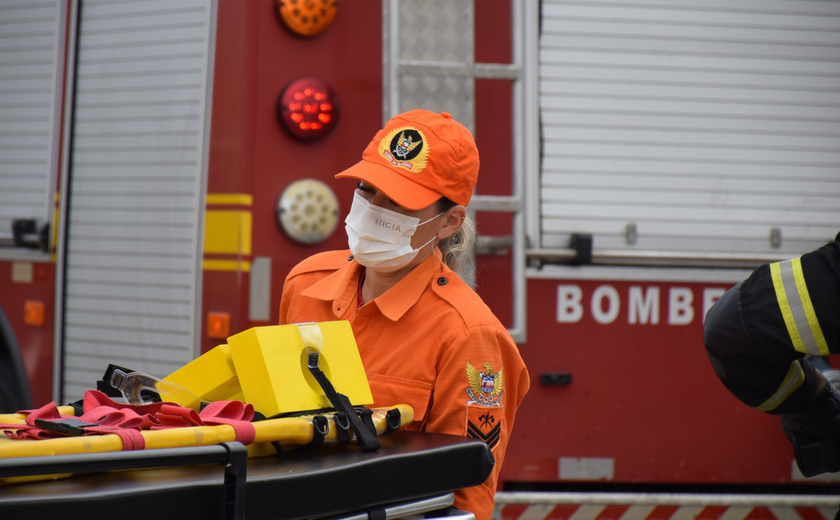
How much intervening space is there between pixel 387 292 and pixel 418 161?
1.02ft

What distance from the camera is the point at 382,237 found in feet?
6.16

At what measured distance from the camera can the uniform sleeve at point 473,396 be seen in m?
1.71

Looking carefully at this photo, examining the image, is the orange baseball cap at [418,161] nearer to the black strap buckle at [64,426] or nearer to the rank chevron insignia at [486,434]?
the rank chevron insignia at [486,434]

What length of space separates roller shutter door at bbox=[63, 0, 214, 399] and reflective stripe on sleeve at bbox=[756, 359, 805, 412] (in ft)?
6.70

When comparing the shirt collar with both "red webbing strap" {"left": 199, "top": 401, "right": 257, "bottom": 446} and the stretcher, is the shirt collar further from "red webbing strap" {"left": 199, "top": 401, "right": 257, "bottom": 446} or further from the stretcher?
"red webbing strap" {"left": 199, "top": 401, "right": 257, "bottom": 446}

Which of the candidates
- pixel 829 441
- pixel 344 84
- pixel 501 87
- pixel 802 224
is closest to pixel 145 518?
pixel 829 441

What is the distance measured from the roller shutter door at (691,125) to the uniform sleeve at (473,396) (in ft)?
4.56

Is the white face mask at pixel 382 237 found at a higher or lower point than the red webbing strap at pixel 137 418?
higher


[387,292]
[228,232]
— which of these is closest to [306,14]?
[228,232]

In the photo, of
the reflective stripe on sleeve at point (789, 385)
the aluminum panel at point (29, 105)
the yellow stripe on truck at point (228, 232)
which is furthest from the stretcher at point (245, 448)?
the aluminum panel at point (29, 105)

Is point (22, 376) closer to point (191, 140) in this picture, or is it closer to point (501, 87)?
point (191, 140)

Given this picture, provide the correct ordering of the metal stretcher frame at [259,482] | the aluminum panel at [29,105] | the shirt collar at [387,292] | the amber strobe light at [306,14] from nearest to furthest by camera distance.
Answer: the metal stretcher frame at [259,482] → the shirt collar at [387,292] → the amber strobe light at [306,14] → the aluminum panel at [29,105]

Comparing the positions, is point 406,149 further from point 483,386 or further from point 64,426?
point 64,426

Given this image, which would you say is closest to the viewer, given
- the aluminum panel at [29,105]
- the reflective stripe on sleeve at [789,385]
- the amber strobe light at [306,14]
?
the reflective stripe on sleeve at [789,385]
